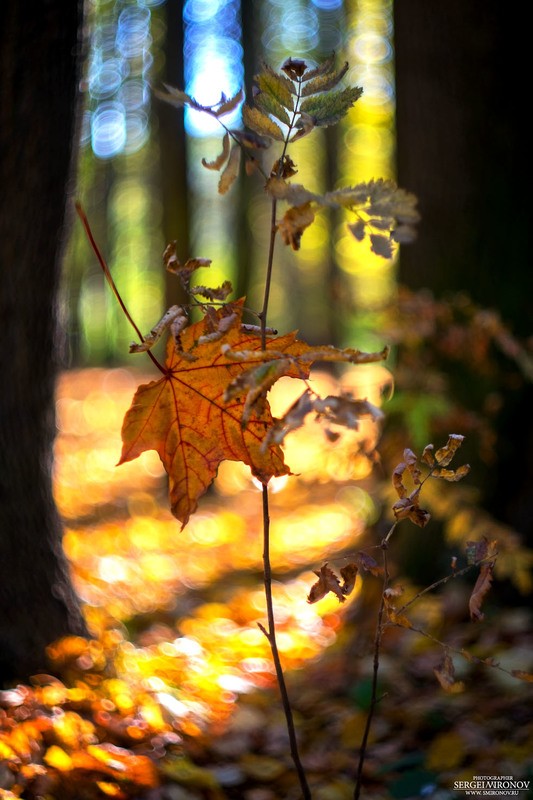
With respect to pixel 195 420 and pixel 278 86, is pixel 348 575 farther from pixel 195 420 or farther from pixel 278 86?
pixel 278 86

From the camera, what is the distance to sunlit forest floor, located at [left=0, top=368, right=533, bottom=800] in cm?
184

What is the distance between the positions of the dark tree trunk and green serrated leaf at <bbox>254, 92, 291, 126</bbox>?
111cm

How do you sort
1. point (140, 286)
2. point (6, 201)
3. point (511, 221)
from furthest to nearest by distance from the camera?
point (140, 286) < point (511, 221) < point (6, 201)

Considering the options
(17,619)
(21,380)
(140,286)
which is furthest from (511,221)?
(140,286)

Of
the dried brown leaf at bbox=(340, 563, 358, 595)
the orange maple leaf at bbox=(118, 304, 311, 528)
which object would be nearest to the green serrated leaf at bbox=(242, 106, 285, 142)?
the orange maple leaf at bbox=(118, 304, 311, 528)

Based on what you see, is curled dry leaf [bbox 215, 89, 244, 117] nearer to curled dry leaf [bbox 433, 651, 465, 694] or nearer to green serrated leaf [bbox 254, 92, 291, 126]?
green serrated leaf [bbox 254, 92, 291, 126]

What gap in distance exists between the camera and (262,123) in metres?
1.30

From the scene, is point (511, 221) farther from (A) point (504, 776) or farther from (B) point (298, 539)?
(B) point (298, 539)

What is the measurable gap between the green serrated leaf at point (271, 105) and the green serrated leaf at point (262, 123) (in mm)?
22

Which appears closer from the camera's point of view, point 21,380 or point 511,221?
point 21,380

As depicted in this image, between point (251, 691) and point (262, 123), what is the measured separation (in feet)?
6.92

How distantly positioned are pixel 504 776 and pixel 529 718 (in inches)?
13.1

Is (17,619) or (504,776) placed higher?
(17,619)

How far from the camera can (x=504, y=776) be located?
1.83 meters
